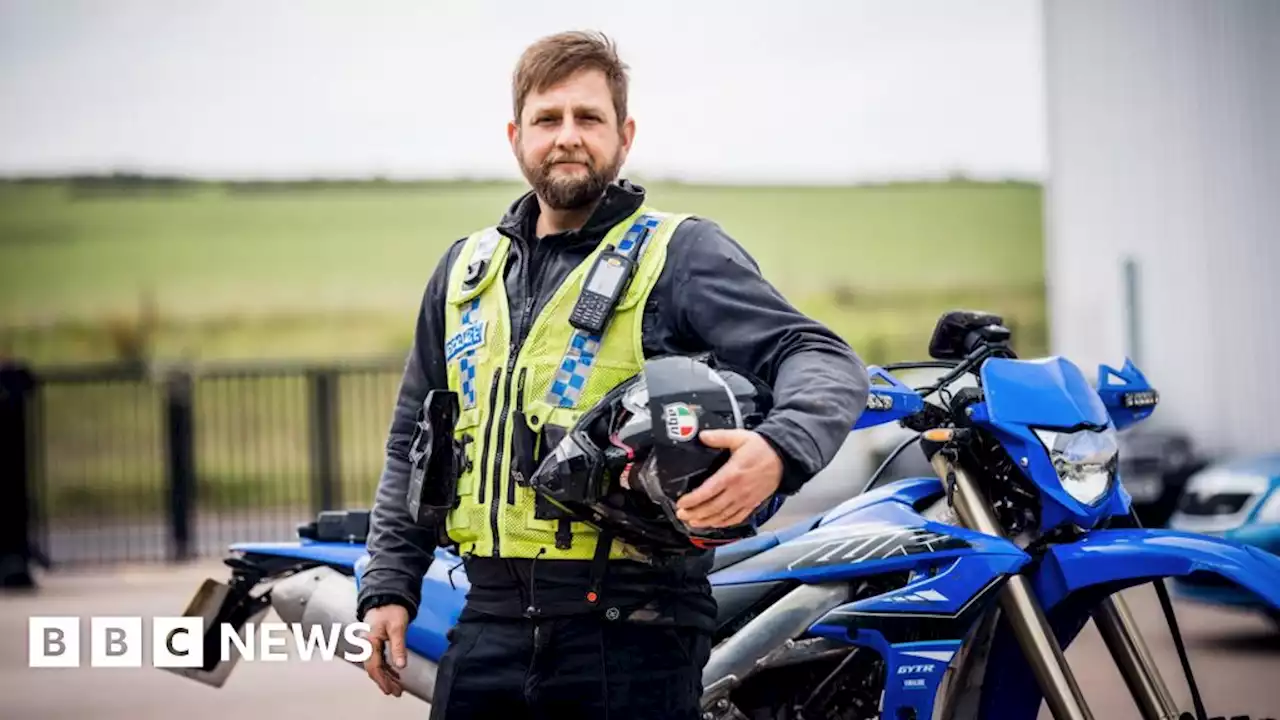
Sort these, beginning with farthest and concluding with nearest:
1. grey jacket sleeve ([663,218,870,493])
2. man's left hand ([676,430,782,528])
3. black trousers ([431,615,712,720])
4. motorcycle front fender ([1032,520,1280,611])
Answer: motorcycle front fender ([1032,520,1280,611]), black trousers ([431,615,712,720]), grey jacket sleeve ([663,218,870,493]), man's left hand ([676,430,782,528])

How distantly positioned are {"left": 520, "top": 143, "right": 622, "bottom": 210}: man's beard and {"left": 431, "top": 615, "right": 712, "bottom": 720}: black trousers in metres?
0.56

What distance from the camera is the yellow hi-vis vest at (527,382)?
2.21 meters

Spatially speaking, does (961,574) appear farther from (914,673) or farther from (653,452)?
(653,452)

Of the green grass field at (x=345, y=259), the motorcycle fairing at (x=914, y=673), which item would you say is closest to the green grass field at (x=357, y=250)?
the green grass field at (x=345, y=259)

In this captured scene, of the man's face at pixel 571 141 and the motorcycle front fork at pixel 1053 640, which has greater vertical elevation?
the man's face at pixel 571 141

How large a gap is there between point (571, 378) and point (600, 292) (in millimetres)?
118

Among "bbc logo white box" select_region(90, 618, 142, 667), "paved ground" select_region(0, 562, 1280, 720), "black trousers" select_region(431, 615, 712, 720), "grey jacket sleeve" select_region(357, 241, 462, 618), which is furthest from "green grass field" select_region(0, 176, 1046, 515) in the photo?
"black trousers" select_region(431, 615, 712, 720)

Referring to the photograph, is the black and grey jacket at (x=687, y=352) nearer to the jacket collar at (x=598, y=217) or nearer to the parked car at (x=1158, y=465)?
the jacket collar at (x=598, y=217)

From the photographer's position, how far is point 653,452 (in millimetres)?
1970

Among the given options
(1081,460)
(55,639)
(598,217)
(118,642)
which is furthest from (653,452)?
(55,639)

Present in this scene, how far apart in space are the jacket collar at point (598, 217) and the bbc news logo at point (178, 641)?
2.07 ft

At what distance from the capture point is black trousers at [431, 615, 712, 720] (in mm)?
2180

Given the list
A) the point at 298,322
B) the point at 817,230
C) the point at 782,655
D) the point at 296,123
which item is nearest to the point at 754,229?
the point at 817,230

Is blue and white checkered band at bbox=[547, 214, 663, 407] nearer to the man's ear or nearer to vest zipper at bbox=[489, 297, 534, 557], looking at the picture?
vest zipper at bbox=[489, 297, 534, 557]
